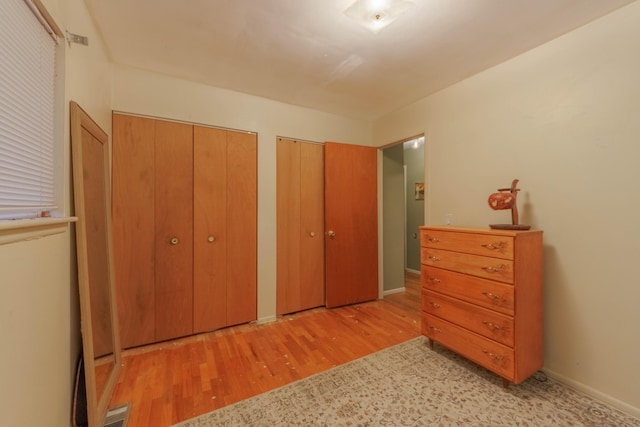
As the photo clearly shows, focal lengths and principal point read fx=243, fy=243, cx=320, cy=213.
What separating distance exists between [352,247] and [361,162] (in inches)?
46.0

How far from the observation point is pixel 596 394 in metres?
1.62

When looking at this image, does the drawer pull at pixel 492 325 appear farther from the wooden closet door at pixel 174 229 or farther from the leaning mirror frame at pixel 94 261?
the wooden closet door at pixel 174 229

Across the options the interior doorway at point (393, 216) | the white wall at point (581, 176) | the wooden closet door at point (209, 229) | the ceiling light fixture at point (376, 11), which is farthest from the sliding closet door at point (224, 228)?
the white wall at point (581, 176)

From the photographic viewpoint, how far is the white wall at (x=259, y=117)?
2230mm

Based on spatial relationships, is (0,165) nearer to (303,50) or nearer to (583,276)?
(303,50)

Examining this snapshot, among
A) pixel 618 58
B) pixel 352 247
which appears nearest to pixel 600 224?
pixel 618 58

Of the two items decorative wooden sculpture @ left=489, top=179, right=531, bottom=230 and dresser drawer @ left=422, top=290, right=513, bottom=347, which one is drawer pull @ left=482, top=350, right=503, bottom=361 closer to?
dresser drawer @ left=422, top=290, right=513, bottom=347

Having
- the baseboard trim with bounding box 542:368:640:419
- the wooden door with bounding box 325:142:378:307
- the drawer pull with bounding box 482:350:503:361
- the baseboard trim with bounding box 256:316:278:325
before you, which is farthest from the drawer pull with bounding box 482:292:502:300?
the baseboard trim with bounding box 256:316:278:325

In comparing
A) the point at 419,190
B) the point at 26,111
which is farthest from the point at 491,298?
the point at 419,190

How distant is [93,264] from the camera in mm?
1562

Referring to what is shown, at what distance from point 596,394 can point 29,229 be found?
127 inches

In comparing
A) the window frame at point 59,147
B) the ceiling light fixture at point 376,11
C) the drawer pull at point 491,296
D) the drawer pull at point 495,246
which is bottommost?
the drawer pull at point 491,296

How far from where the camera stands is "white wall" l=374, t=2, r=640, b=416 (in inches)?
60.1

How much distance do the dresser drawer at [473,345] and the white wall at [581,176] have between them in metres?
0.55
